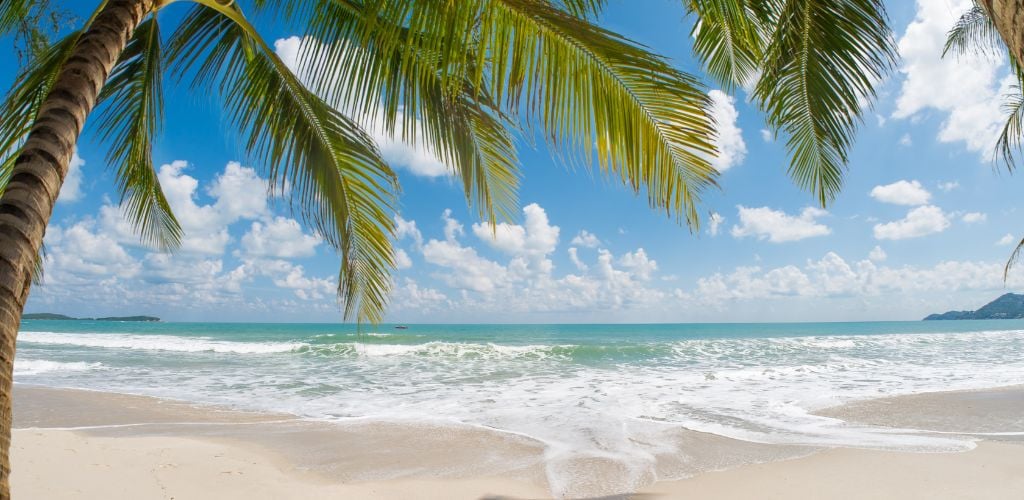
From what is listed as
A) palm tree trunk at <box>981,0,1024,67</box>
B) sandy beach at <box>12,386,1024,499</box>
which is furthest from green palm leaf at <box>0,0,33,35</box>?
palm tree trunk at <box>981,0,1024,67</box>

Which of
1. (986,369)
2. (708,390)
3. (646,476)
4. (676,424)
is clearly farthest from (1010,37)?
(986,369)

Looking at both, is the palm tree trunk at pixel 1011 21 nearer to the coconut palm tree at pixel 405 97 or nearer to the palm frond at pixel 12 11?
the coconut palm tree at pixel 405 97

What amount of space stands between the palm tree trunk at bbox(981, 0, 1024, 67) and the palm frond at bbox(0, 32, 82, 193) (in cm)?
381

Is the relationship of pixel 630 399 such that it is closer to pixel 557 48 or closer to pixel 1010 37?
pixel 557 48

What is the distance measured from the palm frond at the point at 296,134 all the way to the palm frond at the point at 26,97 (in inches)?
31.7

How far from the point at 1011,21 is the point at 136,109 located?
4731 millimetres

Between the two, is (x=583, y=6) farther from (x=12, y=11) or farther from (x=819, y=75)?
(x=12, y=11)

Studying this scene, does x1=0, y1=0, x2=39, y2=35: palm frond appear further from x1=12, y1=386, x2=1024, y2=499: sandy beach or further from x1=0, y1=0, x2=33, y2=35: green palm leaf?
x1=12, y1=386, x2=1024, y2=499: sandy beach

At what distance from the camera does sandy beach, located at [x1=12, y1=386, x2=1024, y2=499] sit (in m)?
4.19

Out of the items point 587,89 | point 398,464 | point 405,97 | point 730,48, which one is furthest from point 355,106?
point 398,464

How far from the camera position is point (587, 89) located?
2322 millimetres

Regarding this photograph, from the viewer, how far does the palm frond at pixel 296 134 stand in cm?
394

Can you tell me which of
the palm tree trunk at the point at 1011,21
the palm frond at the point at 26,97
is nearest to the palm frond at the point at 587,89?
the palm tree trunk at the point at 1011,21

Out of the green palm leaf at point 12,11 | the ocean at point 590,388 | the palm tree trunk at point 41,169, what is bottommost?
the ocean at point 590,388
